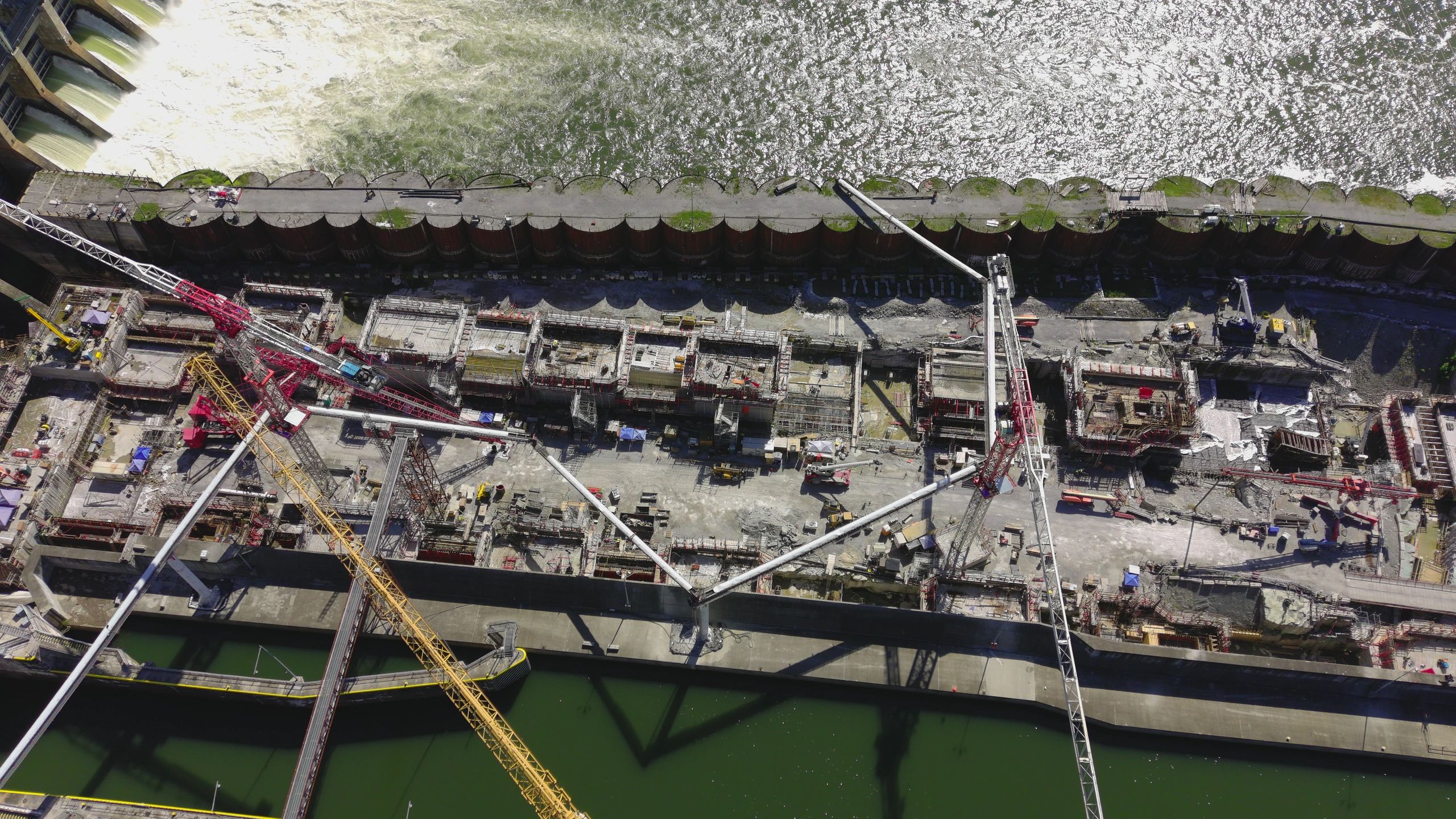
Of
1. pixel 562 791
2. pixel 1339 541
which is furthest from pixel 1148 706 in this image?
pixel 562 791

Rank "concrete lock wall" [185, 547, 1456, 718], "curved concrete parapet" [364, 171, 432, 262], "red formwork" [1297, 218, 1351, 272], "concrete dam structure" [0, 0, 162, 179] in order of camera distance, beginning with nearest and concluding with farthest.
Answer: "concrete lock wall" [185, 547, 1456, 718], "red formwork" [1297, 218, 1351, 272], "curved concrete parapet" [364, 171, 432, 262], "concrete dam structure" [0, 0, 162, 179]

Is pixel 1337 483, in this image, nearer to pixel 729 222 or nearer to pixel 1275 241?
pixel 1275 241

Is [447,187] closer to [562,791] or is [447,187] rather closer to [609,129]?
[609,129]

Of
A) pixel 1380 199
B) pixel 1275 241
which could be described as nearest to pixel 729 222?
pixel 1275 241

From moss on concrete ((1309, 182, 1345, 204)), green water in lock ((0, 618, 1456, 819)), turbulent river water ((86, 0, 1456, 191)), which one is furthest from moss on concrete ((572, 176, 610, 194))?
moss on concrete ((1309, 182, 1345, 204))

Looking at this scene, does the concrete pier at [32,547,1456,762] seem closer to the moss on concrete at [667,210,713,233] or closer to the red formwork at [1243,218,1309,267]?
the moss on concrete at [667,210,713,233]

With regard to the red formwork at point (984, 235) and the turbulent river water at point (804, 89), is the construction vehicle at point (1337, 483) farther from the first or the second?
the turbulent river water at point (804, 89)
